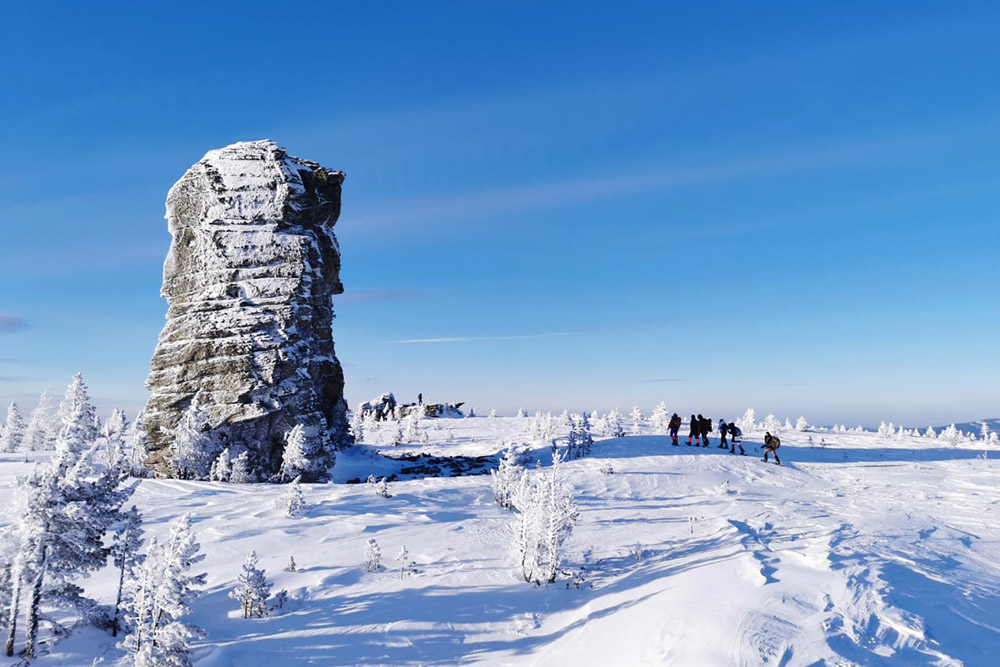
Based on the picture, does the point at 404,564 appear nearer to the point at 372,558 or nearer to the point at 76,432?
the point at 372,558

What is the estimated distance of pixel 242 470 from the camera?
907 inches

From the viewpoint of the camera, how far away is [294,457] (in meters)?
23.4

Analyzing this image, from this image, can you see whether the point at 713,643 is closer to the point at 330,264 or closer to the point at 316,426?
the point at 316,426

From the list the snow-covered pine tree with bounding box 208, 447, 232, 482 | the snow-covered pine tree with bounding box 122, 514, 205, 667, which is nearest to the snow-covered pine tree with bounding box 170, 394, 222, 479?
the snow-covered pine tree with bounding box 208, 447, 232, 482

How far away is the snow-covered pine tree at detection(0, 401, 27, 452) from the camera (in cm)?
4088

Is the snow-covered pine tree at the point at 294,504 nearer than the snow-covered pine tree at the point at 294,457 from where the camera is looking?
Yes

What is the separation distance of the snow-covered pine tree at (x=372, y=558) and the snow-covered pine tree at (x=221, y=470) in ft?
47.9

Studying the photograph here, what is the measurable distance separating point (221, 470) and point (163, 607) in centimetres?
1729

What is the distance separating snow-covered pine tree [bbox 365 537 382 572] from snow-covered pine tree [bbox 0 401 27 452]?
44.3m

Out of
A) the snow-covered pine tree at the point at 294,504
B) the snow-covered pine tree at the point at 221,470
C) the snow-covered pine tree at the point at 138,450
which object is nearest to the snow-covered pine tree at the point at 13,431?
the snow-covered pine tree at the point at 138,450

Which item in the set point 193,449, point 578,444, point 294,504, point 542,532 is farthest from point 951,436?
point 193,449

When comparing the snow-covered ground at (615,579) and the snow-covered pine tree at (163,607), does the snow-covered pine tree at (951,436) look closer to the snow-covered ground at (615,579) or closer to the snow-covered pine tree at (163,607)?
the snow-covered ground at (615,579)

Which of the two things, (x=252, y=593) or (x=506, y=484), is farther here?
(x=506, y=484)

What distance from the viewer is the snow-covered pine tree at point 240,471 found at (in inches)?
897
